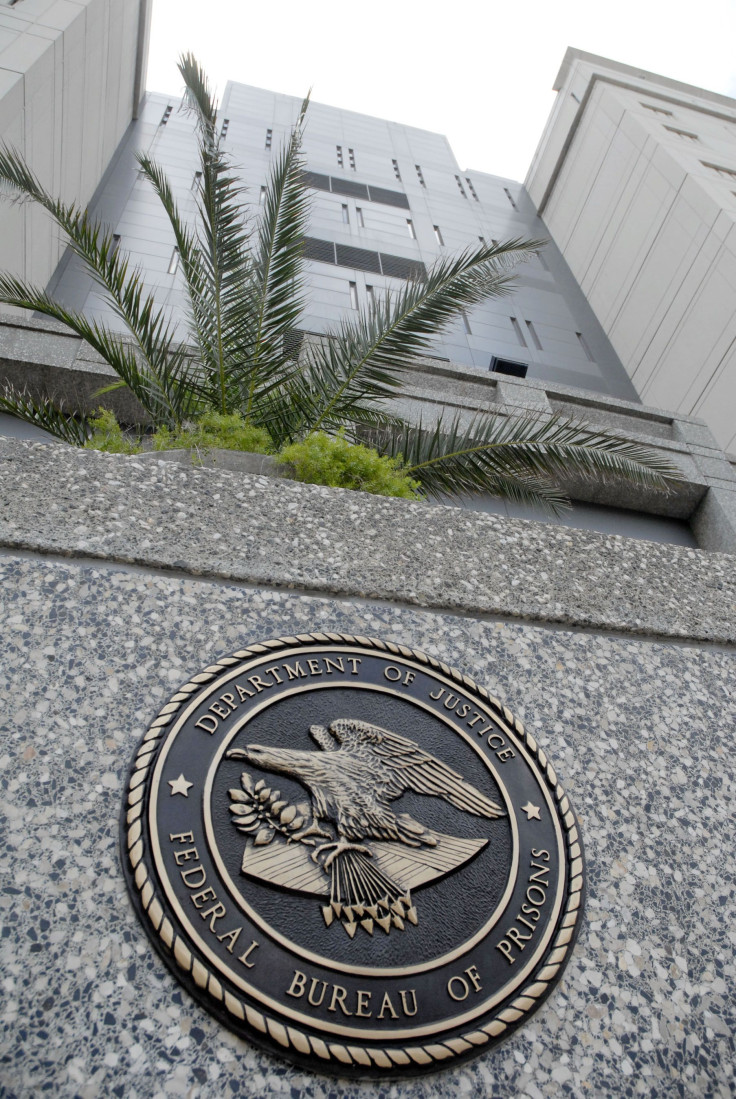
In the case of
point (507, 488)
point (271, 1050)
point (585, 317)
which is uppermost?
point (271, 1050)

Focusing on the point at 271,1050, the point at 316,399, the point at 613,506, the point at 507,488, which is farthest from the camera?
the point at 613,506

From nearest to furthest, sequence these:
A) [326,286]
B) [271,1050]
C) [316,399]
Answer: [271,1050], [316,399], [326,286]

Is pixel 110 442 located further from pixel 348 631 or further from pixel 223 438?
pixel 348 631

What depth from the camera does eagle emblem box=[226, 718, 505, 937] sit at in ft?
7.36

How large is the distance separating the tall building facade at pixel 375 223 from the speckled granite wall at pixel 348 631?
8.66m

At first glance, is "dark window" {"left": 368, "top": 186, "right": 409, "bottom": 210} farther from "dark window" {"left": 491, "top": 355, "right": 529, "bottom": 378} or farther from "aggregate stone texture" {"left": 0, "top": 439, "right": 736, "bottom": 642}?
"aggregate stone texture" {"left": 0, "top": 439, "right": 736, "bottom": 642}

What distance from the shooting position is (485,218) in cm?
1903

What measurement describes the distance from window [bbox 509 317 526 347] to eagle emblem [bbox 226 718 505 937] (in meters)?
13.3

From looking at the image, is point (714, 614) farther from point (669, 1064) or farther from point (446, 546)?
point (669, 1064)

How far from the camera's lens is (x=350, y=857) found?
2.34 m

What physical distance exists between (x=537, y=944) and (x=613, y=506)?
7.41 metres

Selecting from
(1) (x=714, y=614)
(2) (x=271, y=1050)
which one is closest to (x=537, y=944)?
(2) (x=271, y=1050)

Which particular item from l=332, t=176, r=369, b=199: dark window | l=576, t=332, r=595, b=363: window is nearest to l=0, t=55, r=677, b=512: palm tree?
l=576, t=332, r=595, b=363: window

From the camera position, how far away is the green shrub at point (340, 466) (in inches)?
168
